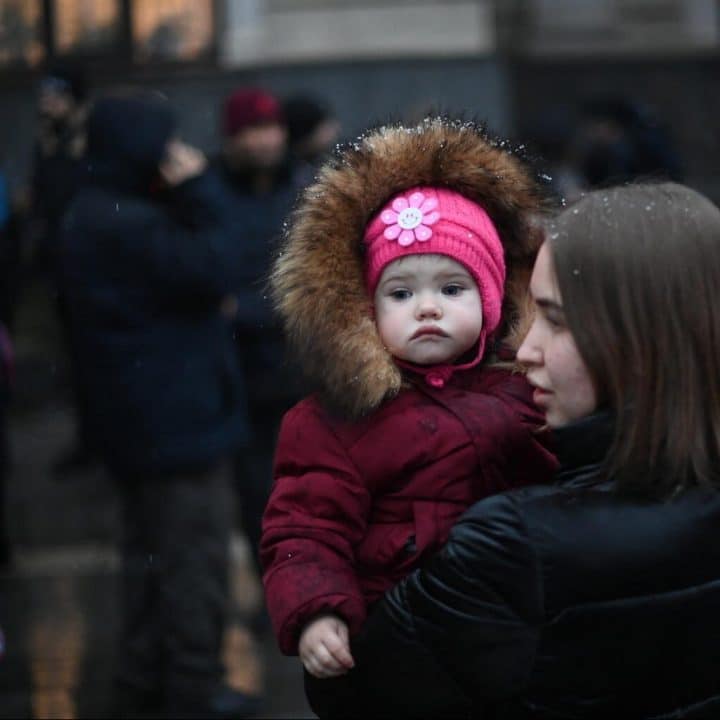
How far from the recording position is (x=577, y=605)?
7.80 feet

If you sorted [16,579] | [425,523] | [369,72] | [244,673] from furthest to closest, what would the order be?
[369,72] → [16,579] → [244,673] → [425,523]

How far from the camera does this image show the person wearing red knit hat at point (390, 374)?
2.84 meters

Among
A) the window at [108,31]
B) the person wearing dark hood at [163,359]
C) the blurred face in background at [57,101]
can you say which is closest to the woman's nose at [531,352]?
the person wearing dark hood at [163,359]

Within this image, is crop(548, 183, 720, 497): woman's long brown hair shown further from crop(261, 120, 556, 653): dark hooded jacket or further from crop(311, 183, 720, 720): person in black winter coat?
crop(261, 120, 556, 653): dark hooded jacket

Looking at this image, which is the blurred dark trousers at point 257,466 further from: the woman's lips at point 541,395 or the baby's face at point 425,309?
the woman's lips at point 541,395

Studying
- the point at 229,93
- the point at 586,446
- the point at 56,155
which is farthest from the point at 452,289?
the point at 229,93

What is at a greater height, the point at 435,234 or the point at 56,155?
the point at 56,155

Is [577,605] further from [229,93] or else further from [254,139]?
[229,93]

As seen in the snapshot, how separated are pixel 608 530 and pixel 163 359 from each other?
3.71 meters

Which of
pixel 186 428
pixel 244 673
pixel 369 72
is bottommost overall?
pixel 244 673

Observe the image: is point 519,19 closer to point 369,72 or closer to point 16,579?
point 369,72

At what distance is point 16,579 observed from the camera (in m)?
8.09

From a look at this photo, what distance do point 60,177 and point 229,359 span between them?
4105mm

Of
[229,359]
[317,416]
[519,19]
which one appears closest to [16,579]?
[229,359]
